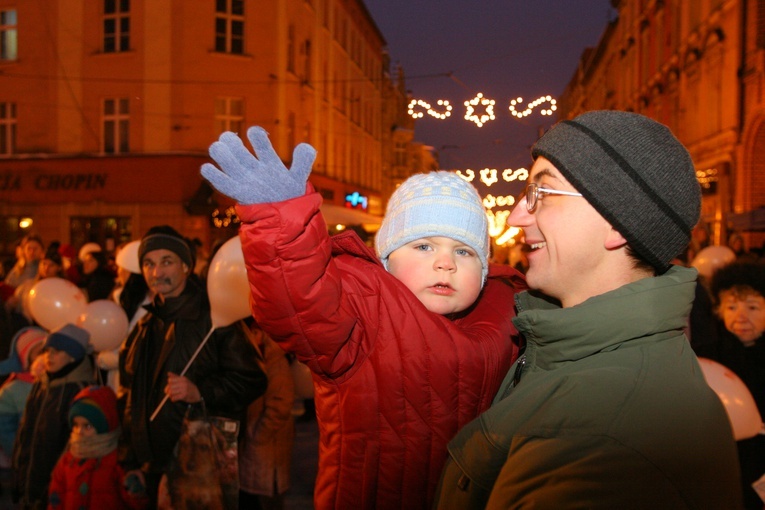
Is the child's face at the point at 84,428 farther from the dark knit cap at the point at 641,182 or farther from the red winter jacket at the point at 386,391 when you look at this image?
the dark knit cap at the point at 641,182

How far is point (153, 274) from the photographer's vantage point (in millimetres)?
3750

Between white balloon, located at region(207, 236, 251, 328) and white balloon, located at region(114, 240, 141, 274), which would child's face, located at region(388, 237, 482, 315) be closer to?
white balloon, located at region(207, 236, 251, 328)

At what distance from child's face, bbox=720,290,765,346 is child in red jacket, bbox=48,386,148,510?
406 centimetres

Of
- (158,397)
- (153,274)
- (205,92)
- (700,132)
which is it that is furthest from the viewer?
(700,132)

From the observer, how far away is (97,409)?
149 inches

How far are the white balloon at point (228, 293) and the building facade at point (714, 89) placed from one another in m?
12.0

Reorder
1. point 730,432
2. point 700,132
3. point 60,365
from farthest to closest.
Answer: point 700,132 < point 60,365 < point 730,432

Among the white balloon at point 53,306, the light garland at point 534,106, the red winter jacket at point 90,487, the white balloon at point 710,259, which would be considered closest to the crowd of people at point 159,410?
the red winter jacket at point 90,487

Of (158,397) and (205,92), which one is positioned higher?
(205,92)

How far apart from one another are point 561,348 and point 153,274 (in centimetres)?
311

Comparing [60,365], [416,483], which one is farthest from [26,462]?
[416,483]

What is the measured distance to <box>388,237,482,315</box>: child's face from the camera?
1.88 m

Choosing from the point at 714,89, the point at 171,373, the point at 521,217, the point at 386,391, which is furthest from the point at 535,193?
the point at 714,89

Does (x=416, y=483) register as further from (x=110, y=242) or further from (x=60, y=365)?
(x=110, y=242)
